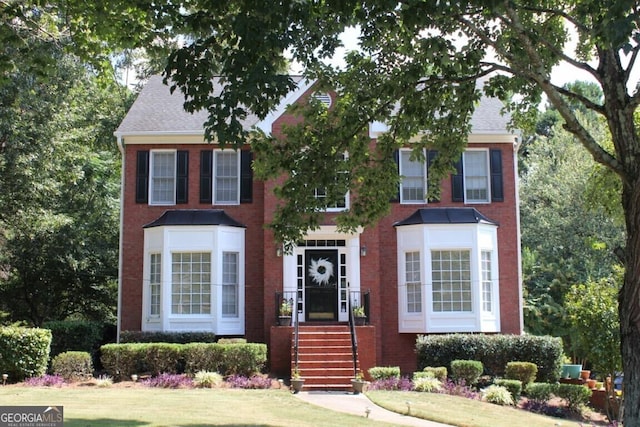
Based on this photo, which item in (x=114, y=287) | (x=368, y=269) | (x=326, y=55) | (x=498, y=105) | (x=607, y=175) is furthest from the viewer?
(x=114, y=287)

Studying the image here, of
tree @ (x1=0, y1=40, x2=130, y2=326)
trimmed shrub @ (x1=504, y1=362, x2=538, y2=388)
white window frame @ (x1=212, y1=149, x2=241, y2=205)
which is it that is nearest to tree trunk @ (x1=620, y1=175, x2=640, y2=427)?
trimmed shrub @ (x1=504, y1=362, x2=538, y2=388)

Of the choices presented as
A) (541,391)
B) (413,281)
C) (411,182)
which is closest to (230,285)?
(413,281)

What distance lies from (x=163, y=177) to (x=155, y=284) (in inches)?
133

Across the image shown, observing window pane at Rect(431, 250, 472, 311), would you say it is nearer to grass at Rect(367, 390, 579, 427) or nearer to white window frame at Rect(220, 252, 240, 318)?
grass at Rect(367, 390, 579, 427)

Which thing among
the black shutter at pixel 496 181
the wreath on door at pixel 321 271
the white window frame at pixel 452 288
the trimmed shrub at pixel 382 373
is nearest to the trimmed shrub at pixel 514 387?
the trimmed shrub at pixel 382 373

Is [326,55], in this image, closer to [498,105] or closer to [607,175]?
[607,175]

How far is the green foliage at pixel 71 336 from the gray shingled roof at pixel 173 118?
5.97m

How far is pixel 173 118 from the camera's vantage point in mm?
22812

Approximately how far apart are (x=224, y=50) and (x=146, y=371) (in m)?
12.2

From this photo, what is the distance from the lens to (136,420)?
1166 cm

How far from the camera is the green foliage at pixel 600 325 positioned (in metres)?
16.1

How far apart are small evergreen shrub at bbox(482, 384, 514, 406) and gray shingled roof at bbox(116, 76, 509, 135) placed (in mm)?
8513

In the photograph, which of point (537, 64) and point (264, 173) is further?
point (264, 173)

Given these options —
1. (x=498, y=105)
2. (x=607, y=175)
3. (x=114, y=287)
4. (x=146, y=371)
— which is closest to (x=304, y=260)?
(x=146, y=371)
